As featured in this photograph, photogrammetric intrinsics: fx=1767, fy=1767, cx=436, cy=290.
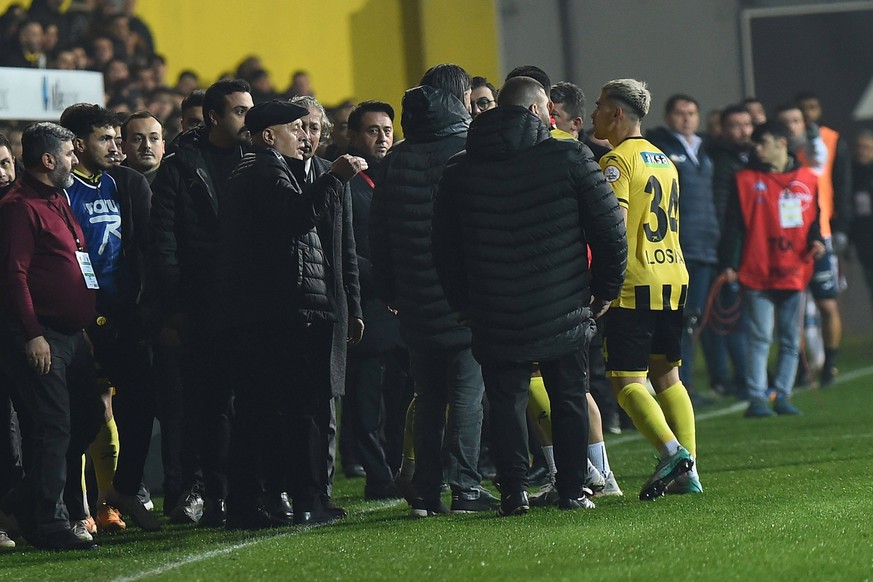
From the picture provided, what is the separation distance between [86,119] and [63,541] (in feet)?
6.30

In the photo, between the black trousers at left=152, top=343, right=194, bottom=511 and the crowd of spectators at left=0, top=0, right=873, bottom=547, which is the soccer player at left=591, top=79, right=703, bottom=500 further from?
the black trousers at left=152, top=343, right=194, bottom=511

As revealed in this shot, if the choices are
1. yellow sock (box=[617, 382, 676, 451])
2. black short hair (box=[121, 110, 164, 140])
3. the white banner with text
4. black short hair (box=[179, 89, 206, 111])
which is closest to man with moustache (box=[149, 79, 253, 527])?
black short hair (box=[121, 110, 164, 140])

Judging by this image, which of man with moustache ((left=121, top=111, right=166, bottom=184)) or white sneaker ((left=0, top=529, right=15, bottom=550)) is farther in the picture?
man with moustache ((left=121, top=111, right=166, bottom=184))

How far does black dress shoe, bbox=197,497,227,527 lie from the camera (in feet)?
25.2

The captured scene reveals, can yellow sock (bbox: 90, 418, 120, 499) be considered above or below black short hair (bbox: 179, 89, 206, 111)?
below

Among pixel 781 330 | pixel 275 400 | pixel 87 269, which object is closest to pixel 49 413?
pixel 87 269

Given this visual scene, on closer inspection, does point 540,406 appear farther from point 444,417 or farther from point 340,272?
point 340,272

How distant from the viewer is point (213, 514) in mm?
7703

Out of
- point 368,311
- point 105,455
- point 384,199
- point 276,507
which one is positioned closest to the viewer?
point 276,507

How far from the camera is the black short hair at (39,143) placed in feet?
23.2

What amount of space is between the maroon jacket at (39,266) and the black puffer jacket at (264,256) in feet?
1.93

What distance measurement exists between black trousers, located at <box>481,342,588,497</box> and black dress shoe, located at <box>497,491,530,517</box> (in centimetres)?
4

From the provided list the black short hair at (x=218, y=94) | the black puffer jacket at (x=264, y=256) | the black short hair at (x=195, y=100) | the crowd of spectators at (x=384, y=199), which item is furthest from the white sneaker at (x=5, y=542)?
the black short hair at (x=195, y=100)

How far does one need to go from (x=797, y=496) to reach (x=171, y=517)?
Result: 9.13 ft
